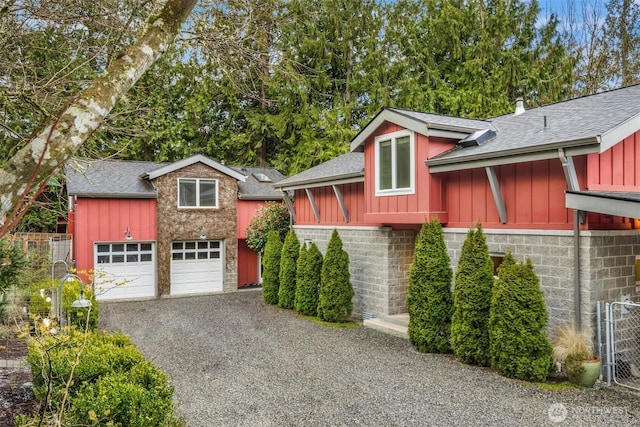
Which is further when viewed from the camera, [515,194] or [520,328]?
[515,194]

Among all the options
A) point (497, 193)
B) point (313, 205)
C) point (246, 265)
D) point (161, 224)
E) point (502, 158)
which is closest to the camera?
point (502, 158)

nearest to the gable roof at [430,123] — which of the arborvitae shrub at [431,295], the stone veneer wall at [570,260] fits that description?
the arborvitae shrub at [431,295]

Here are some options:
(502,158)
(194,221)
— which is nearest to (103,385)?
(502,158)

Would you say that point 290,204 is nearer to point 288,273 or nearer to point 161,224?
point 288,273

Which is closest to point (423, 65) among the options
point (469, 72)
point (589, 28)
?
point (469, 72)

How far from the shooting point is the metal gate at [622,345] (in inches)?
265

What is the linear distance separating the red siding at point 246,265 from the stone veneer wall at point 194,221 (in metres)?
1.05

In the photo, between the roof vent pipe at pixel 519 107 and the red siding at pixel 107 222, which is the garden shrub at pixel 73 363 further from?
the red siding at pixel 107 222

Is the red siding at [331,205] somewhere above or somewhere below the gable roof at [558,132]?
below

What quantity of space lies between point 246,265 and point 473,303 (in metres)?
11.8

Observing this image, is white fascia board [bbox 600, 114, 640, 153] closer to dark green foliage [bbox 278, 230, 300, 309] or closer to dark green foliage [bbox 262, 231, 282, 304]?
dark green foliage [bbox 278, 230, 300, 309]

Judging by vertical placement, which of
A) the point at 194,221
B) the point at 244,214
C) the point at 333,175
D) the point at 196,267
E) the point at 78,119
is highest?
the point at 333,175

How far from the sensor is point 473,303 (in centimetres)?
745

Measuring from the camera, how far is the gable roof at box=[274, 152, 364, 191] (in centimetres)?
1170
